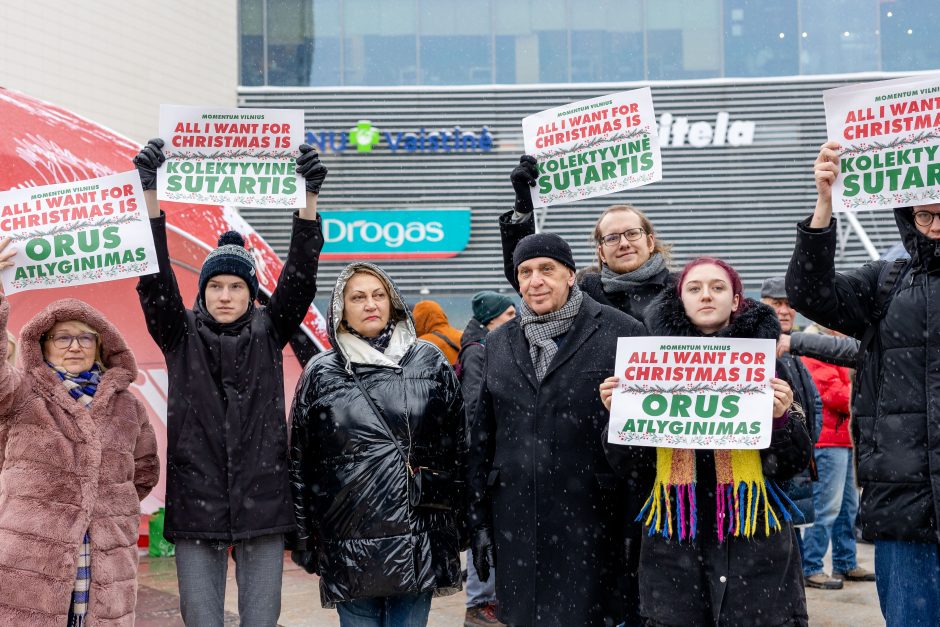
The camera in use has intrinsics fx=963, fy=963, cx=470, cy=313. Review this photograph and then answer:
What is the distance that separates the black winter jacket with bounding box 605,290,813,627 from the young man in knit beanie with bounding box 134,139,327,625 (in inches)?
60.2

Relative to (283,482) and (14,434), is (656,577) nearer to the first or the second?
(283,482)

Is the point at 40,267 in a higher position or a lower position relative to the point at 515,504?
higher

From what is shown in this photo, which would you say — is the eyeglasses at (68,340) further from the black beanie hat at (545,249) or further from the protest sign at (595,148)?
the protest sign at (595,148)

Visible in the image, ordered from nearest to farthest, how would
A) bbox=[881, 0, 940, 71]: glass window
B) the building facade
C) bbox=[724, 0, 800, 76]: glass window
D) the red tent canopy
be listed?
the red tent canopy → the building facade → bbox=[881, 0, 940, 71]: glass window → bbox=[724, 0, 800, 76]: glass window

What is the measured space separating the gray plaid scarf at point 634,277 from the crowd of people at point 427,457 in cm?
52

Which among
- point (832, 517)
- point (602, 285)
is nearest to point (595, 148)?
point (602, 285)

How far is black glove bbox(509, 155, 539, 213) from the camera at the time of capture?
14.5 ft

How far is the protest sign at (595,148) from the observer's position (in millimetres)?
4543

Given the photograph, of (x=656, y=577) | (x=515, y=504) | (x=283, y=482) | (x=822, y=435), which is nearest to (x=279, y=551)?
(x=283, y=482)

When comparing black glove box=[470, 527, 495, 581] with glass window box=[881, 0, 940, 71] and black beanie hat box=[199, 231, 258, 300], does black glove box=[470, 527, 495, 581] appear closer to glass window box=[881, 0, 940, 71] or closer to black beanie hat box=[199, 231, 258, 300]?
black beanie hat box=[199, 231, 258, 300]

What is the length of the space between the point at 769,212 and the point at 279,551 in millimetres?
17785

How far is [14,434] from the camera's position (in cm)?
369

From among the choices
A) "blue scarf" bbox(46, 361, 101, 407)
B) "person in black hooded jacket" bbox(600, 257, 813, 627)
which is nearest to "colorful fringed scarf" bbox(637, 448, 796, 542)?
"person in black hooded jacket" bbox(600, 257, 813, 627)

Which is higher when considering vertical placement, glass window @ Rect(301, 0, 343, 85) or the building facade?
glass window @ Rect(301, 0, 343, 85)
